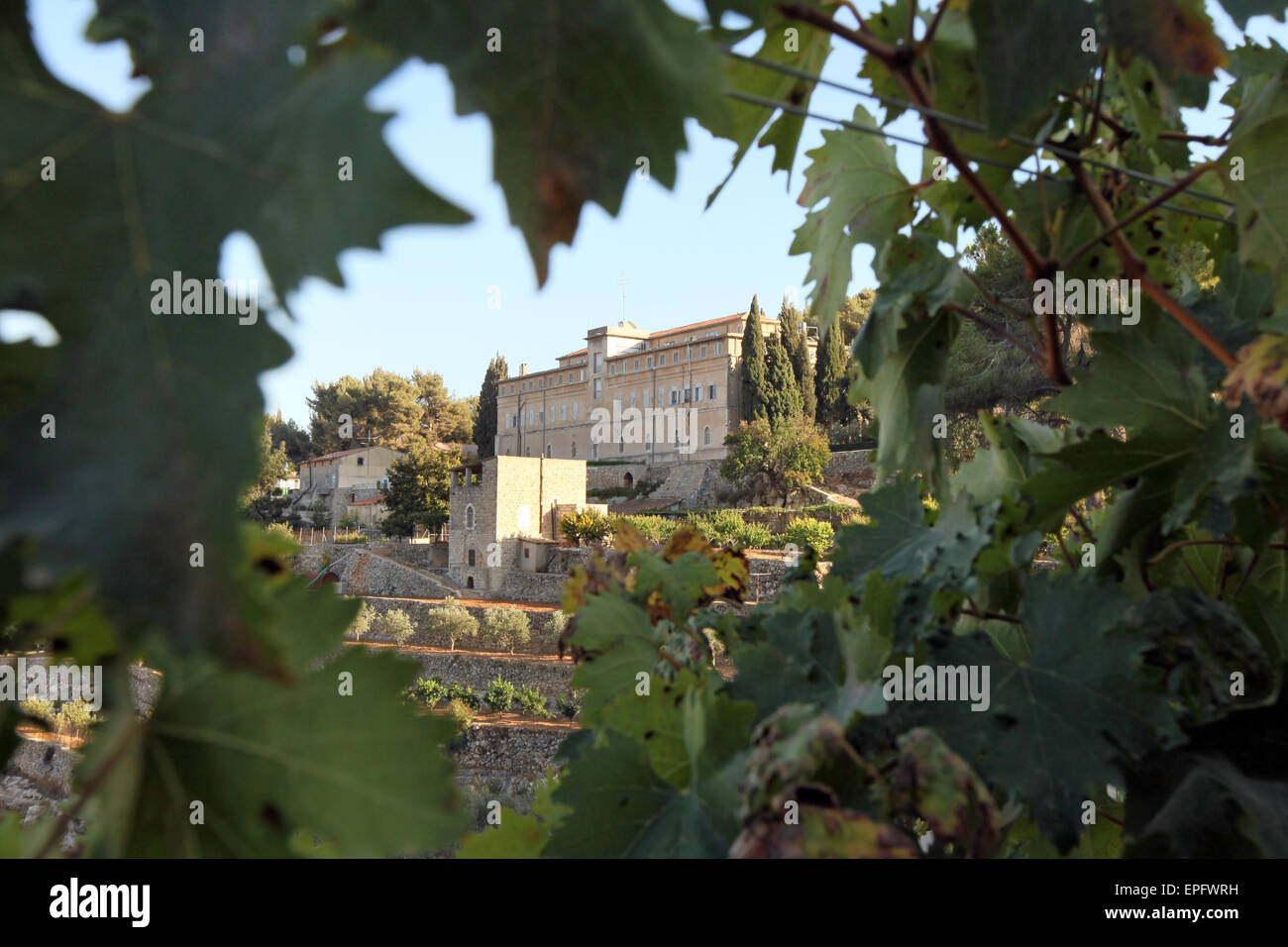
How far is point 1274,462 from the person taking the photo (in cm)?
47

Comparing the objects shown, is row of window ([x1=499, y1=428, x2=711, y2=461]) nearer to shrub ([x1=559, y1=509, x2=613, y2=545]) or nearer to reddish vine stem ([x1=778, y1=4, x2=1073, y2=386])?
shrub ([x1=559, y1=509, x2=613, y2=545])

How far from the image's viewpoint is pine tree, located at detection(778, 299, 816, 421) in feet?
71.2

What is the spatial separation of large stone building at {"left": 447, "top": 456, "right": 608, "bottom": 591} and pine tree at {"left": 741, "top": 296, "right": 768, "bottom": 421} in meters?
5.11

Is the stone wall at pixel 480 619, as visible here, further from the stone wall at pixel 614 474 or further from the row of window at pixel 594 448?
the stone wall at pixel 614 474

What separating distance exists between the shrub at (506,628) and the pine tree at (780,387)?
875 cm

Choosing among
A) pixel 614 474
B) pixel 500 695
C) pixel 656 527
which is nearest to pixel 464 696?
pixel 500 695

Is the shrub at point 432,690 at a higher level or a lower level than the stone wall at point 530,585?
lower

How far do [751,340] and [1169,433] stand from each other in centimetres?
2123

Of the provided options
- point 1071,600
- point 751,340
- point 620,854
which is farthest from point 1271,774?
point 751,340

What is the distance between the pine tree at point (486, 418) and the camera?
30562 millimetres

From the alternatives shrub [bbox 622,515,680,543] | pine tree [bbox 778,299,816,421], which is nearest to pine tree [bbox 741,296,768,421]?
pine tree [bbox 778,299,816,421]

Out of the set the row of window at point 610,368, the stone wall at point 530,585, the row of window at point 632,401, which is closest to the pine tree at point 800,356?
the row of window at point 610,368

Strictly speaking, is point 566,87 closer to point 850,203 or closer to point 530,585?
point 850,203
